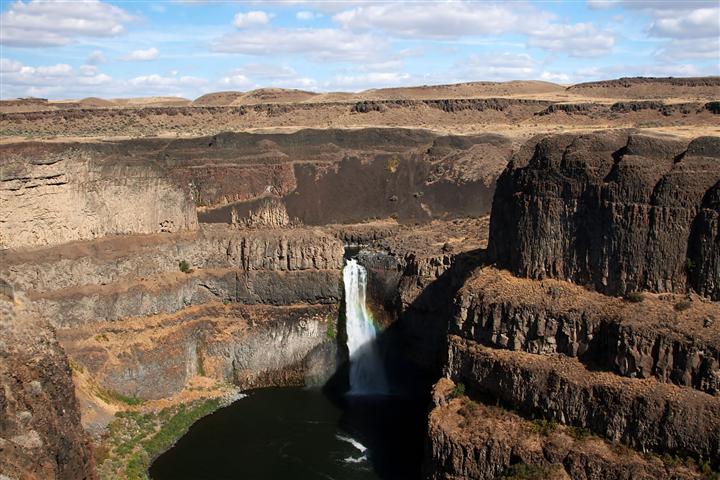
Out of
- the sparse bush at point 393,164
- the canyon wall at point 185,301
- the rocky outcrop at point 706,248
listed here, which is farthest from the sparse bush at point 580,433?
the sparse bush at point 393,164

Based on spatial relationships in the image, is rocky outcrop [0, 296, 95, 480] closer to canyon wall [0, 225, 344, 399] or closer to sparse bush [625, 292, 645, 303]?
canyon wall [0, 225, 344, 399]

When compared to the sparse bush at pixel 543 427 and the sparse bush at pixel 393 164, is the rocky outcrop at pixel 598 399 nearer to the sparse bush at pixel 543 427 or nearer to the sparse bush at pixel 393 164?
the sparse bush at pixel 543 427

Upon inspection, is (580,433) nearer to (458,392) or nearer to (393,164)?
(458,392)

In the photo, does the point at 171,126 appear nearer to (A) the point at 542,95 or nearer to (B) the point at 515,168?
(A) the point at 542,95

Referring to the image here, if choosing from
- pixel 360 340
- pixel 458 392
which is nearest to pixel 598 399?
pixel 458 392

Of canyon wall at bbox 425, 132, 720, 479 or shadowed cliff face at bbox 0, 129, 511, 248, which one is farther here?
shadowed cliff face at bbox 0, 129, 511, 248

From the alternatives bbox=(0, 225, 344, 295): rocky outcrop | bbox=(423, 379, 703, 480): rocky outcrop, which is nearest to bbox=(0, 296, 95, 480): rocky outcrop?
bbox=(423, 379, 703, 480): rocky outcrop
